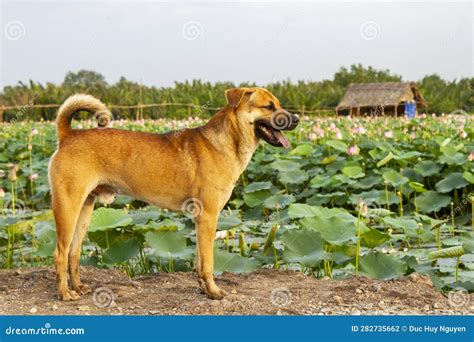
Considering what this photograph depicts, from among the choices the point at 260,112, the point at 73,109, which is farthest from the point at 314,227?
the point at 73,109

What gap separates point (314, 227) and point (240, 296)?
41.8 inches

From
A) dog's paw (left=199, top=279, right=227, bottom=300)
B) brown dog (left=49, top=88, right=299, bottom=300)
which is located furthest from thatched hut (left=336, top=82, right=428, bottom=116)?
dog's paw (left=199, top=279, right=227, bottom=300)

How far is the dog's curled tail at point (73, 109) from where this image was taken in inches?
200

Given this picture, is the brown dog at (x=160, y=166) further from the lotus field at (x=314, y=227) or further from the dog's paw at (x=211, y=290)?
the lotus field at (x=314, y=227)

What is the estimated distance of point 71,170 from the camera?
192 inches

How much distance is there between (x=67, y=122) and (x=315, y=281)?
2329 mm

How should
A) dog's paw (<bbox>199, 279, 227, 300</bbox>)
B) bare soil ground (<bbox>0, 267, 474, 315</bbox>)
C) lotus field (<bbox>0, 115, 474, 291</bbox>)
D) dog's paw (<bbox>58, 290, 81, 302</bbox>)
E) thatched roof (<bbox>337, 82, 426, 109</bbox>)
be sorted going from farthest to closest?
thatched roof (<bbox>337, 82, 426, 109</bbox>), lotus field (<bbox>0, 115, 474, 291</bbox>), dog's paw (<bbox>58, 290, 81, 302</bbox>), dog's paw (<bbox>199, 279, 227, 300</bbox>), bare soil ground (<bbox>0, 267, 474, 315</bbox>)

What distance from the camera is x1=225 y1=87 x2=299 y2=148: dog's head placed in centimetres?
479

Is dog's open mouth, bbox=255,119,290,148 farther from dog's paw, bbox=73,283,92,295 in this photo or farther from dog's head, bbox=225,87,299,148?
dog's paw, bbox=73,283,92,295

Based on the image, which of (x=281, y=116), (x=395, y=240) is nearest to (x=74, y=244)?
(x=281, y=116)

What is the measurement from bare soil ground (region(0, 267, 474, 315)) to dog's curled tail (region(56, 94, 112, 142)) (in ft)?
4.12

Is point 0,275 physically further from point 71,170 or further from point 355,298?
point 355,298

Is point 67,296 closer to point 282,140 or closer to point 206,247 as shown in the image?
point 206,247

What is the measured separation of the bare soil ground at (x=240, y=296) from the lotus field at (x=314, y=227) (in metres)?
0.20
